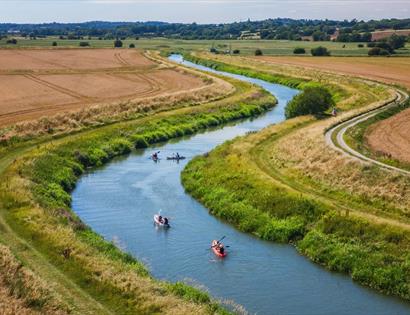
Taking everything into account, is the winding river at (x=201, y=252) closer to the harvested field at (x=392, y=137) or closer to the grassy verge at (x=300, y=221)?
the grassy verge at (x=300, y=221)

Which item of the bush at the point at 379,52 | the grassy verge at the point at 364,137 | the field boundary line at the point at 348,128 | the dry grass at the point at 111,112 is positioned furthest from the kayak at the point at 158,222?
the bush at the point at 379,52

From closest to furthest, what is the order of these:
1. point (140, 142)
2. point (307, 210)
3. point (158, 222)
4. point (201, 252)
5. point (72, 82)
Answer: point (201, 252), point (307, 210), point (158, 222), point (140, 142), point (72, 82)

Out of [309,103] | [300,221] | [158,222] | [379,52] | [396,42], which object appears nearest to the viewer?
[300,221]

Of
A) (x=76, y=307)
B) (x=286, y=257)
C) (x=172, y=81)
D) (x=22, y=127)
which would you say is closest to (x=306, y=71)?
(x=172, y=81)

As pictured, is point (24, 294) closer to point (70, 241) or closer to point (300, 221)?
point (70, 241)

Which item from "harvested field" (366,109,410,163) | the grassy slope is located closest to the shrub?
the grassy slope

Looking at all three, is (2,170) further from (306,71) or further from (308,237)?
(306,71)

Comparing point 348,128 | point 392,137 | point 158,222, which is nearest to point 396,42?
point 348,128
